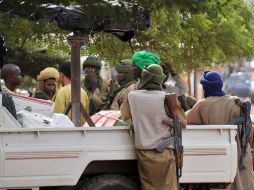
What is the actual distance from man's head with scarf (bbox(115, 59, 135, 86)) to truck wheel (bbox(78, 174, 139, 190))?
7.52 ft

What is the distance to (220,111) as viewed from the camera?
8.18 m

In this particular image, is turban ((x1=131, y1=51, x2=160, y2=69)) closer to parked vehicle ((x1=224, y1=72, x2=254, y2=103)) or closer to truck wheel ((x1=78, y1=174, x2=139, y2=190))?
truck wheel ((x1=78, y1=174, x2=139, y2=190))

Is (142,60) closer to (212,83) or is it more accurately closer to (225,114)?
(212,83)

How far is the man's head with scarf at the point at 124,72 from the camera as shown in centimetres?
927

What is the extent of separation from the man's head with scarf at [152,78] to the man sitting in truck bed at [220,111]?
43.2 inches

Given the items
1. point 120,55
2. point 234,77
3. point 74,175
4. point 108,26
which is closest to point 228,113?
point 108,26

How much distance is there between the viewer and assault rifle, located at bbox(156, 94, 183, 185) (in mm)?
7039

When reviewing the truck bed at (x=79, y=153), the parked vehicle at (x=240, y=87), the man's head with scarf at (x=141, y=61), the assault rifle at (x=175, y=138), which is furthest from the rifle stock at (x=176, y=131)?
the parked vehicle at (x=240, y=87)

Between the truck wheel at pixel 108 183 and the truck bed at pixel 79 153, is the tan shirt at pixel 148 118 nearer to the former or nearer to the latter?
the truck bed at pixel 79 153

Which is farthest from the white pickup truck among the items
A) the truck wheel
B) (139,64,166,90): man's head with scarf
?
(139,64,166,90): man's head with scarf

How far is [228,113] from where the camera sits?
8.16 m

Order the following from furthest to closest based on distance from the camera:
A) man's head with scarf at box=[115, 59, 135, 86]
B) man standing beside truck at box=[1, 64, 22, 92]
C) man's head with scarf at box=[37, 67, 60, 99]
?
man's head with scarf at box=[37, 67, 60, 99] → man standing beside truck at box=[1, 64, 22, 92] → man's head with scarf at box=[115, 59, 135, 86]

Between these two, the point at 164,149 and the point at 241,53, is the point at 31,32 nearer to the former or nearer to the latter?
the point at 241,53

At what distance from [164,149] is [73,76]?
1505mm
